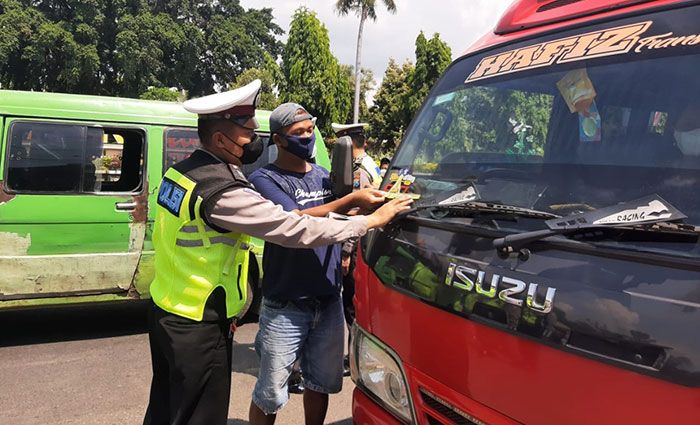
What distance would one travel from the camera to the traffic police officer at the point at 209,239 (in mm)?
2012

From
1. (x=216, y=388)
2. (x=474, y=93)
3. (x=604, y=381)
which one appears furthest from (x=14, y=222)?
(x=604, y=381)

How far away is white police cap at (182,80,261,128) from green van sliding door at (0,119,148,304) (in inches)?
122

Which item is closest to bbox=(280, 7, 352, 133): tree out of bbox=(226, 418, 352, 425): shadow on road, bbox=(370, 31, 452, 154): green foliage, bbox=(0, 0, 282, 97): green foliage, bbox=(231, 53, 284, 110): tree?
bbox=(231, 53, 284, 110): tree

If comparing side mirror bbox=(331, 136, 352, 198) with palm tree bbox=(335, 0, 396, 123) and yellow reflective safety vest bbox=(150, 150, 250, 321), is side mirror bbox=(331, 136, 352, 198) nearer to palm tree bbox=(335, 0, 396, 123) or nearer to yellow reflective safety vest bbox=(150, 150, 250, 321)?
yellow reflective safety vest bbox=(150, 150, 250, 321)

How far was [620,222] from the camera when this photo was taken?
136 centimetres

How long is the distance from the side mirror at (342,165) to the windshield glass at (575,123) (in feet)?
0.61

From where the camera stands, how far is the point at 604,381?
4.01ft

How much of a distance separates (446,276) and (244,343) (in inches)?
149

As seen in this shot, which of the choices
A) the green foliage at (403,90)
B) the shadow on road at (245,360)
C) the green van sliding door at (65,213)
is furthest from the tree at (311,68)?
the shadow on road at (245,360)

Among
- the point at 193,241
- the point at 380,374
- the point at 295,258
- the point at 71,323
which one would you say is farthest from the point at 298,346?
the point at 71,323

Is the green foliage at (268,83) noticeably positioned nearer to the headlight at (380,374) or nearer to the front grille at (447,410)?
the headlight at (380,374)

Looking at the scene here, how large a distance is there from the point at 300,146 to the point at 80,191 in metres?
2.99

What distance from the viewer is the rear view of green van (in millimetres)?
4516

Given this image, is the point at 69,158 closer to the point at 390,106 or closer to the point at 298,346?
the point at 298,346
